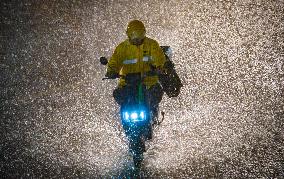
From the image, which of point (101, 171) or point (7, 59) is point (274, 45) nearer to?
point (101, 171)

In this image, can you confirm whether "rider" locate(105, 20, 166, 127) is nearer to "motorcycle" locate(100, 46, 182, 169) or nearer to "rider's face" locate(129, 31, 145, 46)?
"rider's face" locate(129, 31, 145, 46)

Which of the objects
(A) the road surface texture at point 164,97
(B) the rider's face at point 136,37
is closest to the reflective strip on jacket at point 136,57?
(B) the rider's face at point 136,37

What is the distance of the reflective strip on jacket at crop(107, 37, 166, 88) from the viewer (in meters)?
7.09

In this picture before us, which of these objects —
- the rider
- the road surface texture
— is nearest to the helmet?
the rider

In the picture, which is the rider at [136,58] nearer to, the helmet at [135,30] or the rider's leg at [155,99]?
the helmet at [135,30]

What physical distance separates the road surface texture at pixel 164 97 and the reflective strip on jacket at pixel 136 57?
50.7 inches

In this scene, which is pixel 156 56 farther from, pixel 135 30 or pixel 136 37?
pixel 135 30

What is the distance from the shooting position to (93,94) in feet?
28.5

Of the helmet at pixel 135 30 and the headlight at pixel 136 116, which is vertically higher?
the helmet at pixel 135 30

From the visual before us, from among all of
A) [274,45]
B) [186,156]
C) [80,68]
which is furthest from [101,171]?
[274,45]

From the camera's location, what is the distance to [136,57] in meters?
7.12

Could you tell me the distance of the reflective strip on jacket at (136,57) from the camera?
7094 mm

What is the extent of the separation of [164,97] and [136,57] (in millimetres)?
1552

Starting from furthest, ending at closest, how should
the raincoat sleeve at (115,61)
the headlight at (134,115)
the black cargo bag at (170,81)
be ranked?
the black cargo bag at (170,81)
the raincoat sleeve at (115,61)
the headlight at (134,115)
